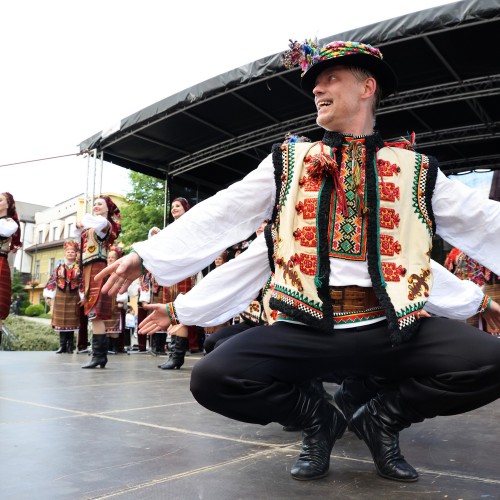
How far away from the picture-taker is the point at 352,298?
183cm

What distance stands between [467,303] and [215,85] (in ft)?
23.3

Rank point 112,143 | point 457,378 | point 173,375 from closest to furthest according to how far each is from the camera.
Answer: point 457,378, point 173,375, point 112,143

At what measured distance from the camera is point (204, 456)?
6.90 ft

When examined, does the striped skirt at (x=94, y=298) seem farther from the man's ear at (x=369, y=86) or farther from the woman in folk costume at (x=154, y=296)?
the man's ear at (x=369, y=86)

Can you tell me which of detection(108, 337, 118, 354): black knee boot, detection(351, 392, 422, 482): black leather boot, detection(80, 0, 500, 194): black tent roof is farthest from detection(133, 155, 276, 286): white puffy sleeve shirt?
detection(108, 337, 118, 354): black knee boot

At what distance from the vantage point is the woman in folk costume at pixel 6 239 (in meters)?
5.67

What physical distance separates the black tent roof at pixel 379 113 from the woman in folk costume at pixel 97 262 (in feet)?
10.8

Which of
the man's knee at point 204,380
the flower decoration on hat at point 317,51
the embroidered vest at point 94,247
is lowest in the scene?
the man's knee at point 204,380

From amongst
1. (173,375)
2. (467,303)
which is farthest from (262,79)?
(467,303)

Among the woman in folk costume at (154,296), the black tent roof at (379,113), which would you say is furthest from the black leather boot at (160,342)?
the black tent roof at (379,113)

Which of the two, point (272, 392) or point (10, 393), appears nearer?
point (272, 392)

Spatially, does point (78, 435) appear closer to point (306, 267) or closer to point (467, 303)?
point (306, 267)

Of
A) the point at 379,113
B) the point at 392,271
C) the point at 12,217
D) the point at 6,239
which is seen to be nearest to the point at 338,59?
the point at 392,271

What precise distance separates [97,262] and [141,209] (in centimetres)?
1758
